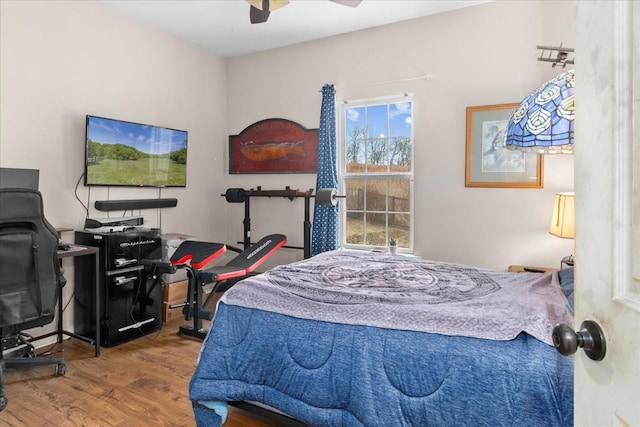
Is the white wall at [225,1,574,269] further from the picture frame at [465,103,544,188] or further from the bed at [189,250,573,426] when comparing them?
the bed at [189,250,573,426]

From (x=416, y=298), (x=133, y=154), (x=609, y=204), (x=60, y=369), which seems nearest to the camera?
Answer: (x=609, y=204)

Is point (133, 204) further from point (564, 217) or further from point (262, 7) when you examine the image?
point (564, 217)

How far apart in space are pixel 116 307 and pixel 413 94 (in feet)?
10.8

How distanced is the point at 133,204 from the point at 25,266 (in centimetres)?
147

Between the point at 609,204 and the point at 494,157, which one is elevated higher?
the point at 494,157

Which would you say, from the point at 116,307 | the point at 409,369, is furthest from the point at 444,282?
the point at 116,307

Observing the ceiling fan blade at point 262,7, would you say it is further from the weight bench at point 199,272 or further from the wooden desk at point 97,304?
the wooden desk at point 97,304

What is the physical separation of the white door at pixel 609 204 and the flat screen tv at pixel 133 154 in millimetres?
3635

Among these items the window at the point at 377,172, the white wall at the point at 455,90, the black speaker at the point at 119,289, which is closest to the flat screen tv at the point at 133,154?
the black speaker at the point at 119,289

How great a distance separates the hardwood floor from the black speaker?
0.52ft

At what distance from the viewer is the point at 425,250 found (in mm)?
3875

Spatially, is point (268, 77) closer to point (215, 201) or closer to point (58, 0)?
point (215, 201)

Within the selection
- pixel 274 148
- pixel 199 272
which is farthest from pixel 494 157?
pixel 199 272

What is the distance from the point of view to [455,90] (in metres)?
3.65
